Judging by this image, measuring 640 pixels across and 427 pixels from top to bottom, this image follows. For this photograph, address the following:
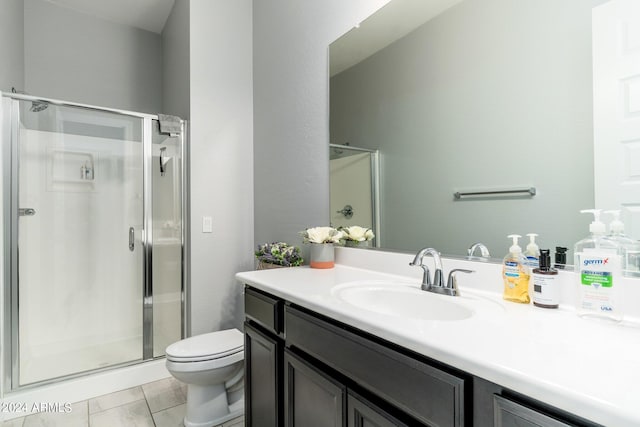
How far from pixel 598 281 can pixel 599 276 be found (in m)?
0.01

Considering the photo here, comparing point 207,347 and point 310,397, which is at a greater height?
point 310,397

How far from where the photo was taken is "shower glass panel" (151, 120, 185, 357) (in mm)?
2307

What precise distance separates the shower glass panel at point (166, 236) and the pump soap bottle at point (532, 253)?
209cm

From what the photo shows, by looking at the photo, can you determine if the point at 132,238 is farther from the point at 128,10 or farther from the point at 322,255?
the point at 128,10

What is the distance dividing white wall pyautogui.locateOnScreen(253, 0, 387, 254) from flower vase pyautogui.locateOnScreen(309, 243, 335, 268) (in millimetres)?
237

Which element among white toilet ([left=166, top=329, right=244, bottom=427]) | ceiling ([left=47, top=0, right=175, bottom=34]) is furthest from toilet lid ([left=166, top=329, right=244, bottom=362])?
ceiling ([left=47, top=0, right=175, bottom=34])

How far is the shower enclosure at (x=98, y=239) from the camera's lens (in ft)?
6.97

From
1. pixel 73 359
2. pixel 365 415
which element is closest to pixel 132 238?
pixel 73 359

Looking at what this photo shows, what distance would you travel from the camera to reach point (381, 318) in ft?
2.59

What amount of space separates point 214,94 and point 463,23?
5.66ft

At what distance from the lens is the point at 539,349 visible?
60cm

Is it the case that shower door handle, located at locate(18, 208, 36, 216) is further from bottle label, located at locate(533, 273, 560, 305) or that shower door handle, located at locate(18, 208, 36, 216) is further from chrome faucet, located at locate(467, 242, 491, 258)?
bottle label, located at locate(533, 273, 560, 305)

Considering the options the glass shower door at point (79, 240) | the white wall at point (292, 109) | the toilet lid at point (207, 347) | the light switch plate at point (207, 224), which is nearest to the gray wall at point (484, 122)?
the white wall at point (292, 109)

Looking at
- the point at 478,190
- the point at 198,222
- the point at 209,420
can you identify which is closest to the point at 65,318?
the point at 198,222
